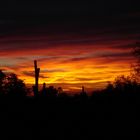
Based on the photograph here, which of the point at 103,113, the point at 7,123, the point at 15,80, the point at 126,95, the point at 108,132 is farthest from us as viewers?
the point at 15,80

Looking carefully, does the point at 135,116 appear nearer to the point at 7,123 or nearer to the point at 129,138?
the point at 129,138

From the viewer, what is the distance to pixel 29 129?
21.5 meters

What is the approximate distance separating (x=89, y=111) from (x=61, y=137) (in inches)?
245

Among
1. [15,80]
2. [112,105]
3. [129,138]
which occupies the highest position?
[15,80]

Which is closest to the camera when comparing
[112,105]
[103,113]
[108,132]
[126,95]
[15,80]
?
[108,132]

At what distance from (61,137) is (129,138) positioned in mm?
2838

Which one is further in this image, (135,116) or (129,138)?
(135,116)

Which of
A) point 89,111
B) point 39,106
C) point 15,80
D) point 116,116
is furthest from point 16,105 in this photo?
point 15,80

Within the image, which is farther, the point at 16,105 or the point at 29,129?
the point at 16,105

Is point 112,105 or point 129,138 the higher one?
point 112,105

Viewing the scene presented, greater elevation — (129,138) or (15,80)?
(15,80)

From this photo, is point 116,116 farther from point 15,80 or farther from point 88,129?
point 15,80

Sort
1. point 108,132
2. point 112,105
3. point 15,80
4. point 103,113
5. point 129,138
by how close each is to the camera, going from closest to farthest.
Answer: point 129,138 < point 108,132 < point 103,113 < point 112,105 < point 15,80

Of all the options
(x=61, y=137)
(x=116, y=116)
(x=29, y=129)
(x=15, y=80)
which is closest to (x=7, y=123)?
(x=29, y=129)
